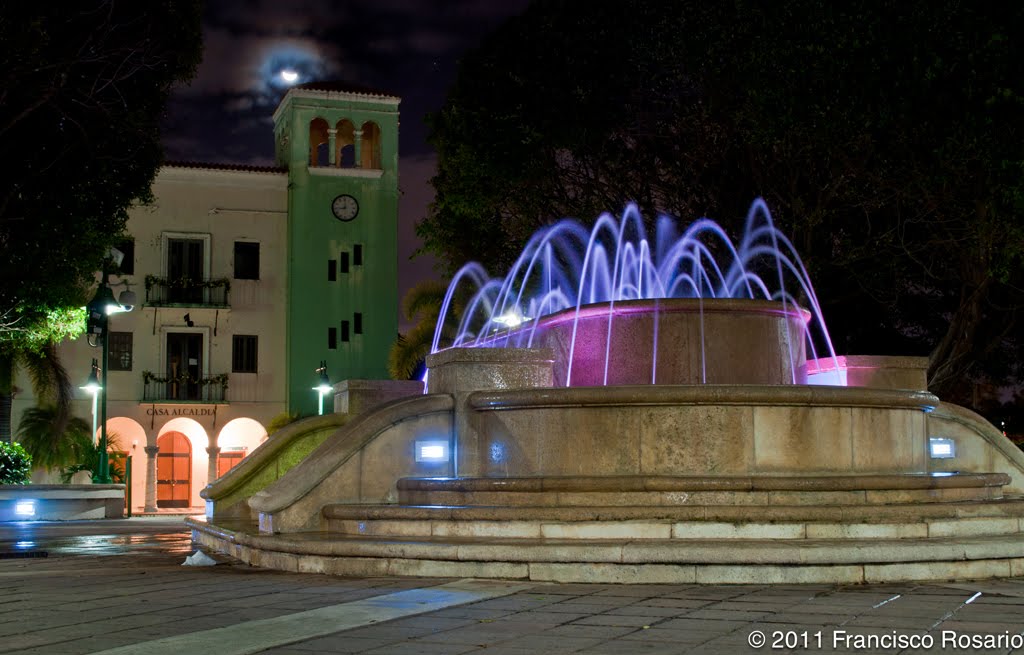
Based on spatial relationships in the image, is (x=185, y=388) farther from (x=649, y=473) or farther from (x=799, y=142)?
(x=649, y=473)

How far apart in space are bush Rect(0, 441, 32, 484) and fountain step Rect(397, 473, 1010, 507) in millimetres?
17519

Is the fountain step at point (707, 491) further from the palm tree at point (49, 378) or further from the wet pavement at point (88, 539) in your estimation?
the palm tree at point (49, 378)

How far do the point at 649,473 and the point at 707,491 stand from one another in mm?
709

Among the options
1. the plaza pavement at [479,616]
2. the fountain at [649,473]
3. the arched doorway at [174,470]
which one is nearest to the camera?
the plaza pavement at [479,616]

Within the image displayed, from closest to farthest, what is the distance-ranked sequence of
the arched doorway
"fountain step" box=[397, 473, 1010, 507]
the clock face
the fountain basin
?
"fountain step" box=[397, 473, 1010, 507]
the fountain basin
the clock face
the arched doorway

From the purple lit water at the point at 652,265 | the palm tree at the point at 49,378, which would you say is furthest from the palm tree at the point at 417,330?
the palm tree at the point at 49,378

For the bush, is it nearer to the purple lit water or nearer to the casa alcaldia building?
the purple lit water

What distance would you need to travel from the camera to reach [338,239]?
41.1 m

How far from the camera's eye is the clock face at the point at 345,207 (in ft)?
134

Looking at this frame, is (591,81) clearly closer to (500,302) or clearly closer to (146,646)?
(500,302)

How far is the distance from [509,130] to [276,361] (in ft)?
60.6

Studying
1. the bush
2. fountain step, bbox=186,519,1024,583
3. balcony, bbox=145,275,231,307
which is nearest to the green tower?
balcony, bbox=145,275,231,307

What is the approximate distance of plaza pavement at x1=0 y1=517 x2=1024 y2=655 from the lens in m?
6.13

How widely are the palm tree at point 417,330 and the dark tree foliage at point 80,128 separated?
13.5 metres
